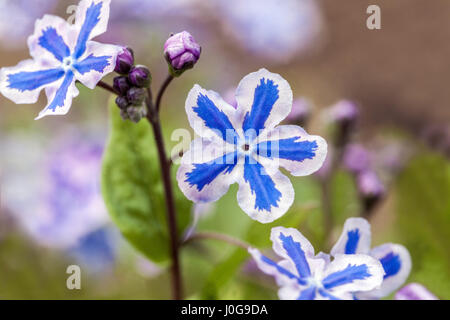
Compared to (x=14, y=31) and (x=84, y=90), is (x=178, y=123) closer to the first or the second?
(x=84, y=90)

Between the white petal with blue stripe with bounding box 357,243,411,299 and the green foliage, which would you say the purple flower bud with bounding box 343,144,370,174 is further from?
the white petal with blue stripe with bounding box 357,243,411,299

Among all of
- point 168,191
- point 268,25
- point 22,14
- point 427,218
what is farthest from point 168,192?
point 268,25

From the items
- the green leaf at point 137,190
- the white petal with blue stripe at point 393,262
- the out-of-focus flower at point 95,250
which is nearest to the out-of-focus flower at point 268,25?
the out-of-focus flower at point 95,250

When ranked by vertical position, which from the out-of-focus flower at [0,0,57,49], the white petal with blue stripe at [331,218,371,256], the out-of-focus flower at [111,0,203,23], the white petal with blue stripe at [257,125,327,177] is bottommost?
A: the white petal with blue stripe at [331,218,371,256]

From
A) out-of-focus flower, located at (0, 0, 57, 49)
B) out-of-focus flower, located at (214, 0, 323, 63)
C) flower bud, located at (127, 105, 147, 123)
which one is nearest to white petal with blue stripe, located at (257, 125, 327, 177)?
flower bud, located at (127, 105, 147, 123)

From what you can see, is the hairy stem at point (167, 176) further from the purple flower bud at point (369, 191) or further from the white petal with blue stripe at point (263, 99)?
the purple flower bud at point (369, 191)
